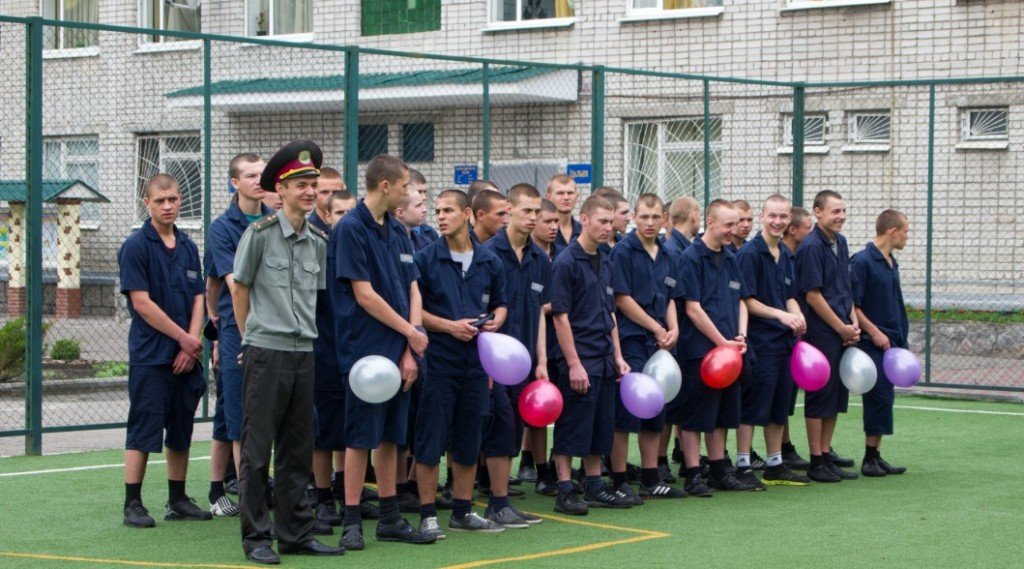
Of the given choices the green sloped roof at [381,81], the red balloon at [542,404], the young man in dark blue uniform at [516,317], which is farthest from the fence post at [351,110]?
the green sloped roof at [381,81]

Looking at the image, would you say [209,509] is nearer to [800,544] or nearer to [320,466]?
[320,466]

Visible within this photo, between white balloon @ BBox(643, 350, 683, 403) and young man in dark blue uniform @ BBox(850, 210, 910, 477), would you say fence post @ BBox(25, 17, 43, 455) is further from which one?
young man in dark blue uniform @ BBox(850, 210, 910, 477)

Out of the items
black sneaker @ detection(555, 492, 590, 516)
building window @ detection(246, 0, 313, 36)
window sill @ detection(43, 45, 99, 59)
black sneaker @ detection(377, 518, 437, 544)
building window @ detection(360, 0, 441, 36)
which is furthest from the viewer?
building window @ detection(246, 0, 313, 36)

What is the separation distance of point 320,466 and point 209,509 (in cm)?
85

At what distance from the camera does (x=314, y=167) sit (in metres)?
7.28

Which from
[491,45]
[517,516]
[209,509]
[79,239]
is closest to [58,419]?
[79,239]

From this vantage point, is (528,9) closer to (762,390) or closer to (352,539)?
(762,390)

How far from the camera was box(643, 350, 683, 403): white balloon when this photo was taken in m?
9.12

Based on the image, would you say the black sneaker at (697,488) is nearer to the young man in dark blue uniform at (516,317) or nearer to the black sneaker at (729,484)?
the black sneaker at (729,484)

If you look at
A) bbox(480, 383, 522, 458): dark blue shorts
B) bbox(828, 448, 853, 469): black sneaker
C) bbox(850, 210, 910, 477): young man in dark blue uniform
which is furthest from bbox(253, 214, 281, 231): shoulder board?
bbox(828, 448, 853, 469): black sneaker

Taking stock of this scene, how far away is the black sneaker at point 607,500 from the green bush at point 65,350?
7830mm

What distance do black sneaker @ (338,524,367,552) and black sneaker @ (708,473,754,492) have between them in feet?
9.55

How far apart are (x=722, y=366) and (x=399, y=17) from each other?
16.1m

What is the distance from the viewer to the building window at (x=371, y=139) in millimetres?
16016
